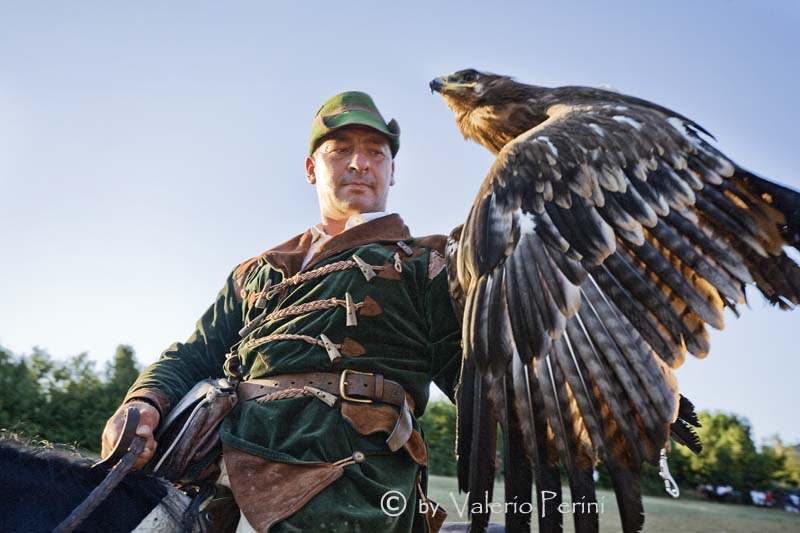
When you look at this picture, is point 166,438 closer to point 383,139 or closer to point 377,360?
point 377,360

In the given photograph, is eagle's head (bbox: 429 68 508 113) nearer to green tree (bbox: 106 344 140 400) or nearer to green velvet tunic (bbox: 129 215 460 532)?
green velvet tunic (bbox: 129 215 460 532)

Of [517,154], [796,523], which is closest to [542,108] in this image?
[517,154]

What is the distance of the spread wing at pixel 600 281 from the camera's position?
5.88ft

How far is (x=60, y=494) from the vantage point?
219 centimetres

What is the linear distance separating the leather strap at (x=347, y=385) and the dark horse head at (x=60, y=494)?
0.46 meters

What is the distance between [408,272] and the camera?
2426 mm

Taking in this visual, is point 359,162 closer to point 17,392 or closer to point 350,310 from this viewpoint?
point 350,310

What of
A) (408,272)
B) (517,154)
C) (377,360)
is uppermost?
(517,154)

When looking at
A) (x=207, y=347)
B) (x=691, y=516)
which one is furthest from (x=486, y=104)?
(x=691, y=516)

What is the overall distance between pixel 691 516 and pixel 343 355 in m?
4.61

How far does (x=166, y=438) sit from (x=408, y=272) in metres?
1.01

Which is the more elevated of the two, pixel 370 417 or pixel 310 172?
pixel 310 172

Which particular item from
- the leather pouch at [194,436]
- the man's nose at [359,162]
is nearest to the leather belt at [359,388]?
the leather pouch at [194,436]

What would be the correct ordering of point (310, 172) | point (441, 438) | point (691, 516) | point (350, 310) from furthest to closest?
point (441, 438)
point (691, 516)
point (310, 172)
point (350, 310)
